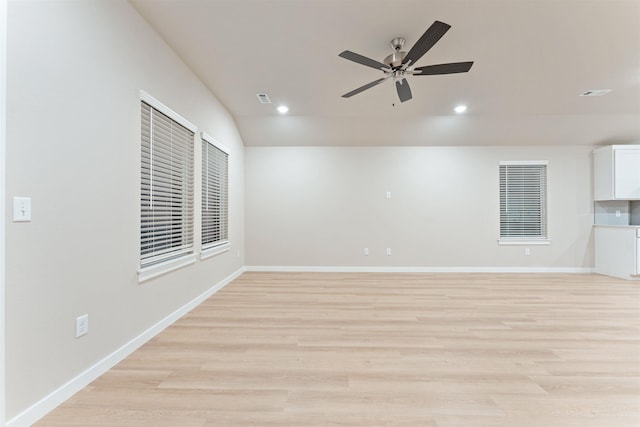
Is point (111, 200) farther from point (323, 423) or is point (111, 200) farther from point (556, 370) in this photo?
point (556, 370)

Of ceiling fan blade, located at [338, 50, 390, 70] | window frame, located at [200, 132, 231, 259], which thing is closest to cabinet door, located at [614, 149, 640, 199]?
ceiling fan blade, located at [338, 50, 390, 70]

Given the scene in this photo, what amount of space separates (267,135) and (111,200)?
3638 mm

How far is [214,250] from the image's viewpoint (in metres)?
4.27

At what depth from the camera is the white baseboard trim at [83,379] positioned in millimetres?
1571

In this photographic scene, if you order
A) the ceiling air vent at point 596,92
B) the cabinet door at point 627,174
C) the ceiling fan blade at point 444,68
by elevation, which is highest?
the ceiling air vent at point 596,92

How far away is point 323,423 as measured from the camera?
160 centimetres

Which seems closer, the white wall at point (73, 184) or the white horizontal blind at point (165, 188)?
the white wall at point (73, 184)

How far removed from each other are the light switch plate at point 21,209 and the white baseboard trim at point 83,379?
98 cm

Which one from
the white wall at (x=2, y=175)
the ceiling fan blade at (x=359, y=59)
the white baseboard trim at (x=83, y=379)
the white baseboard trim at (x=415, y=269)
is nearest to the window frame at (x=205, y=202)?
the white baseboard trim at (x=83, y=379)

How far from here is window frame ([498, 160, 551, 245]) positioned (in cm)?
577

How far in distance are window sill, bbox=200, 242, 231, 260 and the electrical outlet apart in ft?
6.05

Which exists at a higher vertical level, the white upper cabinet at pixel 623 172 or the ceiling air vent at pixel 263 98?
the ceiling air vent at pixel 263 98

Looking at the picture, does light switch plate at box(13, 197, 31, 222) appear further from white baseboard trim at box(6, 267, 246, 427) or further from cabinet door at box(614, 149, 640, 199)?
cabinet door at box(614, 149, 640, 199)

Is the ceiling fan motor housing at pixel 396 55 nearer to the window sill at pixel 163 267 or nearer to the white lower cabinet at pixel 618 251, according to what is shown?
the window sill at pixel 163 267
